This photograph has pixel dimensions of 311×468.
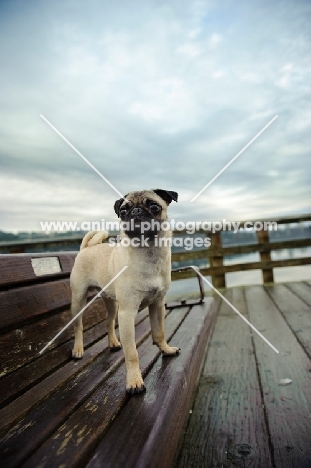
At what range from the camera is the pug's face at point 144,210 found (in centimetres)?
154

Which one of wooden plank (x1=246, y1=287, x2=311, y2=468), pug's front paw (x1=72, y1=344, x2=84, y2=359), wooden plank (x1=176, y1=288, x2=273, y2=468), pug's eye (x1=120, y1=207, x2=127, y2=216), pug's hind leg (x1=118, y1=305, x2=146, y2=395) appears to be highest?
pug's eye (x1=120, y1=207, x2=127, y2=216)

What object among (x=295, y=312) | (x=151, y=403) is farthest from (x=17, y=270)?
(x=295, y=312)

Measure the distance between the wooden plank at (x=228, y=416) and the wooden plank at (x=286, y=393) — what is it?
2.5 inches

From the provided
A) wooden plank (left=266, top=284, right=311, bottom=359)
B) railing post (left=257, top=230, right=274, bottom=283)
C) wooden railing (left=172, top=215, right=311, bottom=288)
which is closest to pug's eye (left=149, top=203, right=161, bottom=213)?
wooden plank (left=266, top=284, right=311, bottom=359)

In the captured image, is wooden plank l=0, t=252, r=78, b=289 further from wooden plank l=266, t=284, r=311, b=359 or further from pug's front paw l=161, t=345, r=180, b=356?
wooden plank l=266, t=284, r=311, b=359

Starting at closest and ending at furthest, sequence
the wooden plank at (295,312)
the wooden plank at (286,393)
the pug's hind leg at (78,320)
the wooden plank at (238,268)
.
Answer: the wooden plank at (286,393) < the pug's hind leg at (78,320) < the wooden plank at (295,312) < the wooden plank at (238,268)

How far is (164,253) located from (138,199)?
13.5 inches

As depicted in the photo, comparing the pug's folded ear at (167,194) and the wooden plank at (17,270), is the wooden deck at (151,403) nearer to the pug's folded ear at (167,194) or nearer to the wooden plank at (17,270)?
the wooden plank at (17,270)

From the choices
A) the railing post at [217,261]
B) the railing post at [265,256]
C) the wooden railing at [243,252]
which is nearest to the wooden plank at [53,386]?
the wooden railing at [243,252]

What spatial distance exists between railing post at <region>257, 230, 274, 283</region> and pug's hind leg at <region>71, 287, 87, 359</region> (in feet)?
17.4

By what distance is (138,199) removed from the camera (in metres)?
1.68

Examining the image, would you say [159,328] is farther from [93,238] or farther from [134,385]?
[93,238]

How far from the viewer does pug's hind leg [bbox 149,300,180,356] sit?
1787 mm

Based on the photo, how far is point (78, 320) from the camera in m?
1.96
